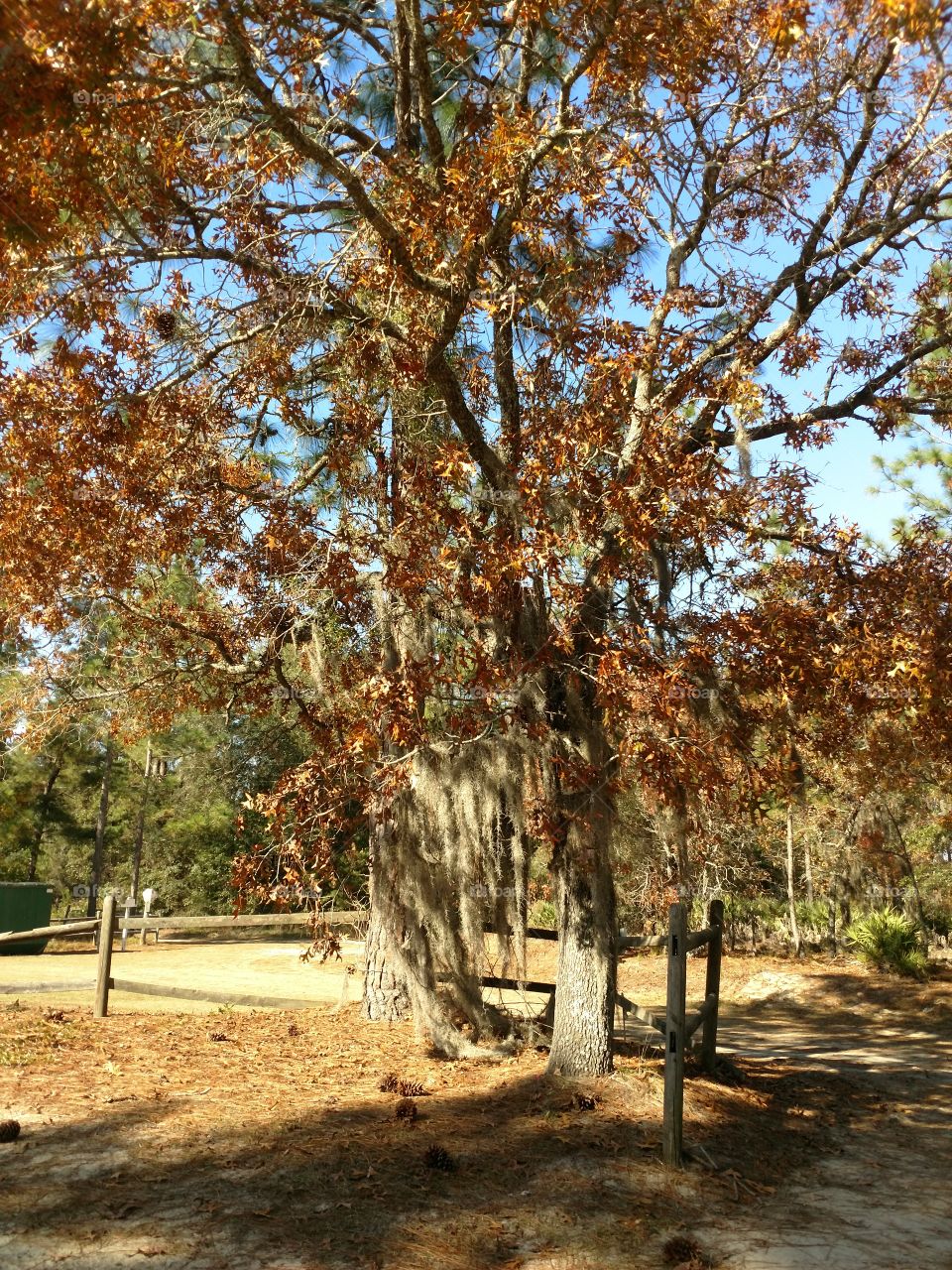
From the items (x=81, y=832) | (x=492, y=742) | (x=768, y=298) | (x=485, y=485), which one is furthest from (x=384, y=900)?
(x=81, y=832)

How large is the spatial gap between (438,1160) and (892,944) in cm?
1195

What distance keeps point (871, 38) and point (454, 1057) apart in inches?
296

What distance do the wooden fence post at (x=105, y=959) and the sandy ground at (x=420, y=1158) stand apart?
160 millimetres

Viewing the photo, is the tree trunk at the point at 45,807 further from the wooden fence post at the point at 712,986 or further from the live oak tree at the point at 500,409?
the wooden fence post at the point at 712,986

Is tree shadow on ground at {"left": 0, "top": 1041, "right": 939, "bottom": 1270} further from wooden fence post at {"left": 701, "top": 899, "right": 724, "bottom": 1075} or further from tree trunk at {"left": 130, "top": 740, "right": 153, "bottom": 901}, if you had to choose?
tree trunk at {"left": 130, "top": 740, "right": 153, "bottom": 901}

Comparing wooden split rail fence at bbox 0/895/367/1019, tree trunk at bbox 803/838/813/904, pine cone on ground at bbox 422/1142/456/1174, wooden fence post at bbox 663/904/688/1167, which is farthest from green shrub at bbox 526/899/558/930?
pine cone on ground at bbox 422/1142/456/1174

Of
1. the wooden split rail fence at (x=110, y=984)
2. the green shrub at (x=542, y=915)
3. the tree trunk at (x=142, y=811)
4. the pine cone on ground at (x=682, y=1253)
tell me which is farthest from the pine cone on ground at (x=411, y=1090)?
the tree trunk at (x=142, y=811)

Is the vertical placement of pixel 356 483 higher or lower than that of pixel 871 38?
lower

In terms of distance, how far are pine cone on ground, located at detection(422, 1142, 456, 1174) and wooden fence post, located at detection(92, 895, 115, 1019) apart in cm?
479

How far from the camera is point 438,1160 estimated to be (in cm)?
496

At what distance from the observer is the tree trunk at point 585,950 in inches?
262

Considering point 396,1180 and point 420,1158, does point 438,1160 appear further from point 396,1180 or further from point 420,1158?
point 396,1180

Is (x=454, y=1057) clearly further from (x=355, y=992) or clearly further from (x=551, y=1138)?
(x=355, y=992)

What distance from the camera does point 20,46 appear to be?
11.2ft
